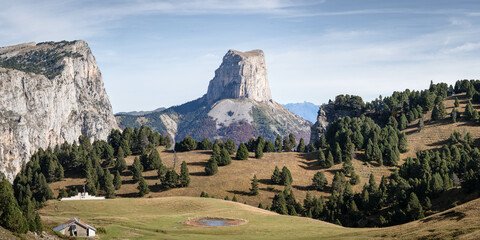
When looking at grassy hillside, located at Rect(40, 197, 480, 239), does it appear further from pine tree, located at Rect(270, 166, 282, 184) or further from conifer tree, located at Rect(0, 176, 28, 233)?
pine tree, located at Rect(270, 166, 282, 184)

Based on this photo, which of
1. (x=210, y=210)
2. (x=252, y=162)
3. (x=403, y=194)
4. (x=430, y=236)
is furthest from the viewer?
(x=252, y=162)

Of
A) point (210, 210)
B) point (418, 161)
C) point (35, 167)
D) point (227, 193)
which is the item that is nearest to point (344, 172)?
point (418, 161)

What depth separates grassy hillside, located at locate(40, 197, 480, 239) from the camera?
54562mm

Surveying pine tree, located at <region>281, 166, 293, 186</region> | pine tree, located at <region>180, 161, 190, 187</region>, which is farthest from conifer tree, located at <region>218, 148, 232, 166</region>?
pine tree, located at <region>281, 166, 293, 186</region>

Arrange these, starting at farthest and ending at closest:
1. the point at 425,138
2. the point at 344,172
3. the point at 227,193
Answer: the point at 425,138 < the point at 344,172 < the point at 227,193

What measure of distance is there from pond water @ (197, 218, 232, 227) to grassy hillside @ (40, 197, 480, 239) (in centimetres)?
354

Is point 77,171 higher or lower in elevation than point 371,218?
higher

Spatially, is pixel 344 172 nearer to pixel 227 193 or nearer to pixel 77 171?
pixel 227 193

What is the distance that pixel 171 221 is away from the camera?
3364 inches

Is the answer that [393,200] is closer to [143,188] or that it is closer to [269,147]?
[143,188]

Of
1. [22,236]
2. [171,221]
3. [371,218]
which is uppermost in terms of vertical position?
[22,236]

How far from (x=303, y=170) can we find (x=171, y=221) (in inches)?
3396

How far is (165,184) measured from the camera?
146000 mm

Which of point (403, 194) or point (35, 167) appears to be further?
point (35, 167)
